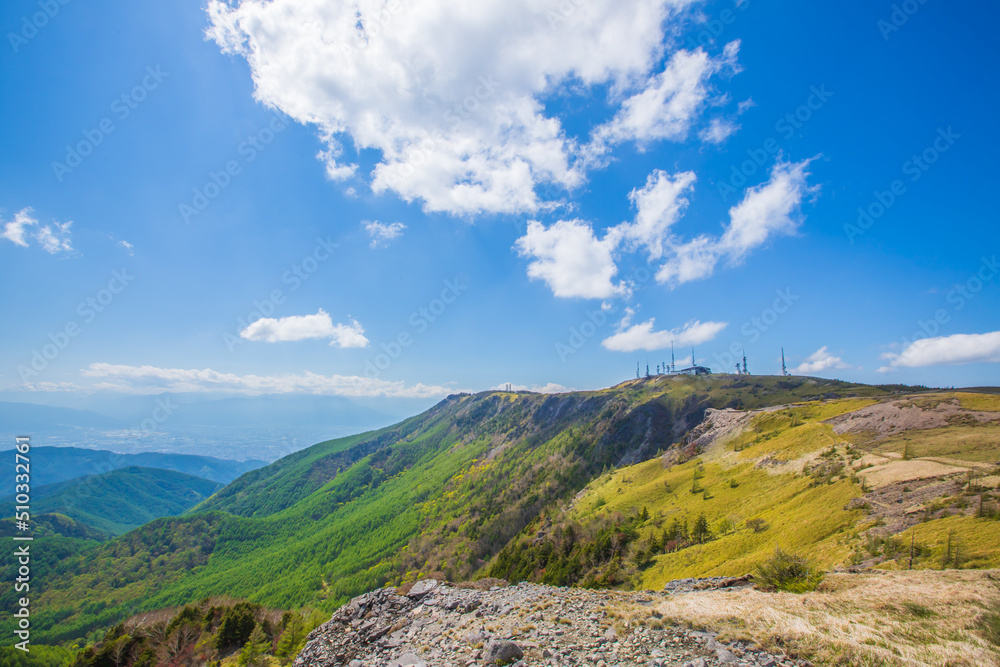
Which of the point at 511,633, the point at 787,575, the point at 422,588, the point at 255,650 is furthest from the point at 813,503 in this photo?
the point at 255,650

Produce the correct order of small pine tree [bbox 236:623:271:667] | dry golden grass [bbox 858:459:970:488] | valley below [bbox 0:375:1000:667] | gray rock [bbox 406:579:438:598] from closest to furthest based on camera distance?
1. valley below [bbox 0:375:1000:667]
2. dry golden grass [bbox 858:459:970:488]
3. gray rock [bbox 406:579:438:598]
4. small pine tree [bbox 236:623:271:667]

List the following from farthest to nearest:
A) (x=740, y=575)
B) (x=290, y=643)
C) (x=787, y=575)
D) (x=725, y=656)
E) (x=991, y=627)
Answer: (x=290, y=643) < (x=740, y=575) < (x=787, y=575) < (x=725, y=656) < (x=991, y=627)

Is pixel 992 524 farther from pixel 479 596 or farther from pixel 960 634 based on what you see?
pixel 479 596

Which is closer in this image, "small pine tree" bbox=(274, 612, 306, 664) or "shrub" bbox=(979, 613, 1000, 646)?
"shrub" bbox=(979, 613, 1000, 646)

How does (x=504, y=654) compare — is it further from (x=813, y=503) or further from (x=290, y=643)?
(x=813, y=503)

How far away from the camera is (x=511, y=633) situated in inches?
790

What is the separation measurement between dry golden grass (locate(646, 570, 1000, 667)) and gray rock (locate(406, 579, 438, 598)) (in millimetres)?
20990

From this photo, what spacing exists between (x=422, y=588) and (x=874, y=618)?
3068 cm

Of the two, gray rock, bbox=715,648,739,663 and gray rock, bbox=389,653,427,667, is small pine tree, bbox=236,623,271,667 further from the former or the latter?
gray rock, bbox=715,648,739,663

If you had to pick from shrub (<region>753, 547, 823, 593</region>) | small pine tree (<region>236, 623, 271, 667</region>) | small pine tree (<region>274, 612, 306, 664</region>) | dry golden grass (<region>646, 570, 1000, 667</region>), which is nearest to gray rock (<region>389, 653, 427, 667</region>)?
dry golden grass (<region>646, 570, 1000, 667</region>)

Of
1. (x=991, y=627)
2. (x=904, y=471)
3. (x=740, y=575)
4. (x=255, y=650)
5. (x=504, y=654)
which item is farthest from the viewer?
(x=255, y=650)

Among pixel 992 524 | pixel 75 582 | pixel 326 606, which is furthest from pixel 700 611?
pixel 75 582

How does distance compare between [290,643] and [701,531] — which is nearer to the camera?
[290,643]

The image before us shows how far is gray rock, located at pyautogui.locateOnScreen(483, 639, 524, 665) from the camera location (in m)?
17.2
